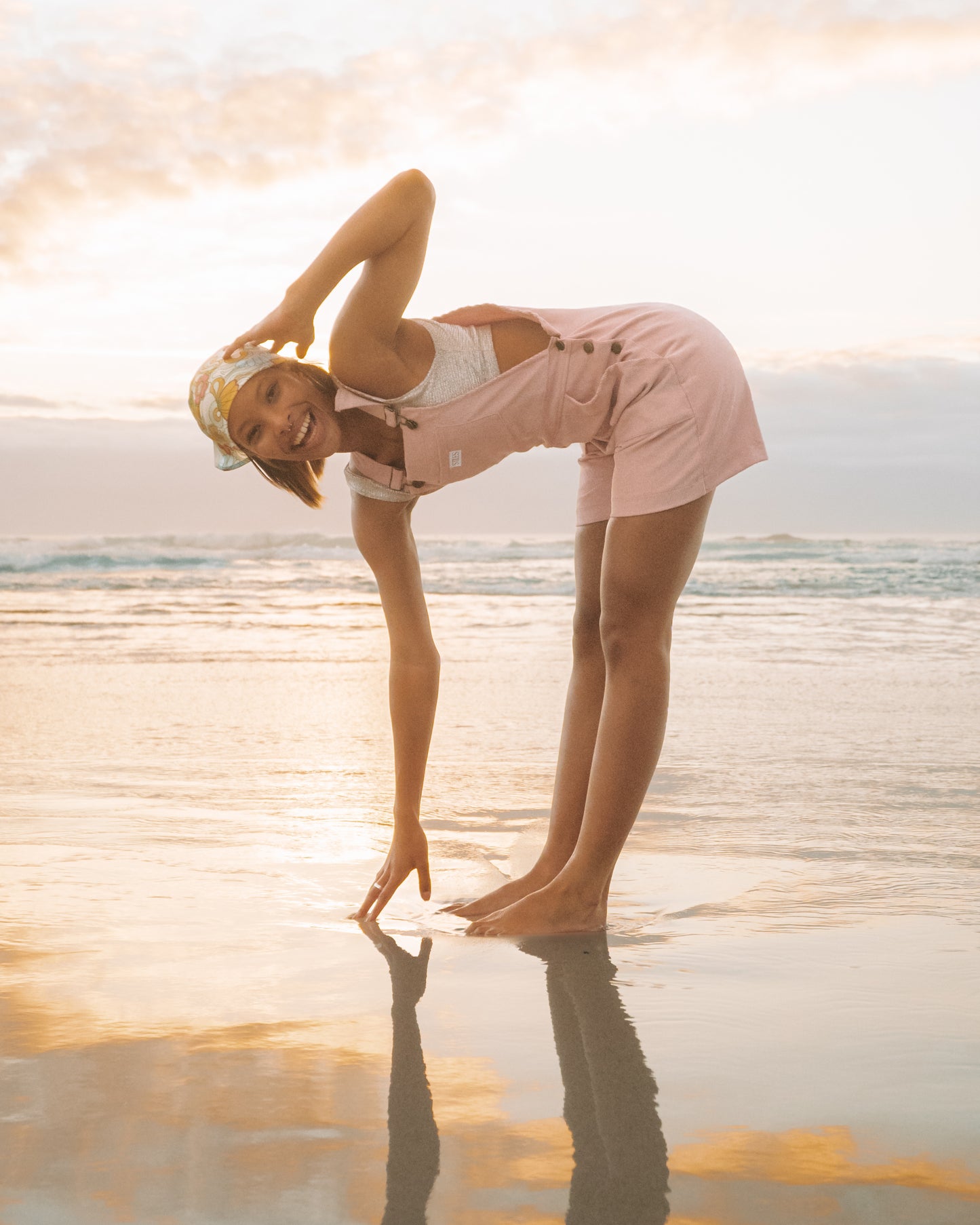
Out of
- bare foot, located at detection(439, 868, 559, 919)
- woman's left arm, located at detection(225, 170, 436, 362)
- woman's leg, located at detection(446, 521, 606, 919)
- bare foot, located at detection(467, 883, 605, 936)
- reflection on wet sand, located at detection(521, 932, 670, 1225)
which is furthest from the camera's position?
woman's leg, located at detection(446, 521, 606, 919)

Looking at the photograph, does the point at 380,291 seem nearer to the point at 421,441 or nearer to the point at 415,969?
the point at 421,441

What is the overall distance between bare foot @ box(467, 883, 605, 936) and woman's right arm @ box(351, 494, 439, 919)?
0.18 meters

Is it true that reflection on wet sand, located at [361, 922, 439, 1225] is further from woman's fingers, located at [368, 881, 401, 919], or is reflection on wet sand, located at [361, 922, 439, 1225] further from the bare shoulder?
the bare shoulder

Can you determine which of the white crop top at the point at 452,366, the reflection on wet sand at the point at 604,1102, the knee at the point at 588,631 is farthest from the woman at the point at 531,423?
the reflection on wet sand at the point at 604,1102

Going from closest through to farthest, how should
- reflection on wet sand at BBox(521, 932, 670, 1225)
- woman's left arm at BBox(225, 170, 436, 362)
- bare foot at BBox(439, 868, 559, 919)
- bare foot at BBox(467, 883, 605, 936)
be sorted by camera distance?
reflection on wet sand at BBox(521, 932, 670, 1225)
woman's left arm at BBox(225, 170, 436, 362)
bare foot at BBox(467, 883, 605, 936)
bare foot at BBox(439, 868, 559, 919)

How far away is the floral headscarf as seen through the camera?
175cm

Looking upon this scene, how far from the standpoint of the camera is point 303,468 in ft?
6.26

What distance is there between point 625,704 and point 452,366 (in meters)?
0.60

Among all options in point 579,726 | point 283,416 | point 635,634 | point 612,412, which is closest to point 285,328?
point 283,416

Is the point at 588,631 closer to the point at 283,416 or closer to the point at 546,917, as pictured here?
the point at 546,917

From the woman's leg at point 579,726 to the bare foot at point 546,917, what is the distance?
0.23 meters

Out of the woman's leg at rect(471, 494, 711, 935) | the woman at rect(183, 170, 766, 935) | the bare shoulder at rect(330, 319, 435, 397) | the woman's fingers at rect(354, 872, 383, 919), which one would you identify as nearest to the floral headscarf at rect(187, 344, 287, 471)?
the woman at rect(183, 170, 766, 935)

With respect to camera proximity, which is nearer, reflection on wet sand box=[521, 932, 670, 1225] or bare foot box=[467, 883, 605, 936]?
reflection on wet sand box=[521, 932, 670, 1225]

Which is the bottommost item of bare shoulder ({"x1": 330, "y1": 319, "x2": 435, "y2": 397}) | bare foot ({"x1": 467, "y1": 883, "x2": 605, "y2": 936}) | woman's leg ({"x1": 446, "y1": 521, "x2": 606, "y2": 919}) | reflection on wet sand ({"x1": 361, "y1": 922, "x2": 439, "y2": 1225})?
bare foot ({"x1": 467, "y1": 883, "x2": 605, "y2": 936})
